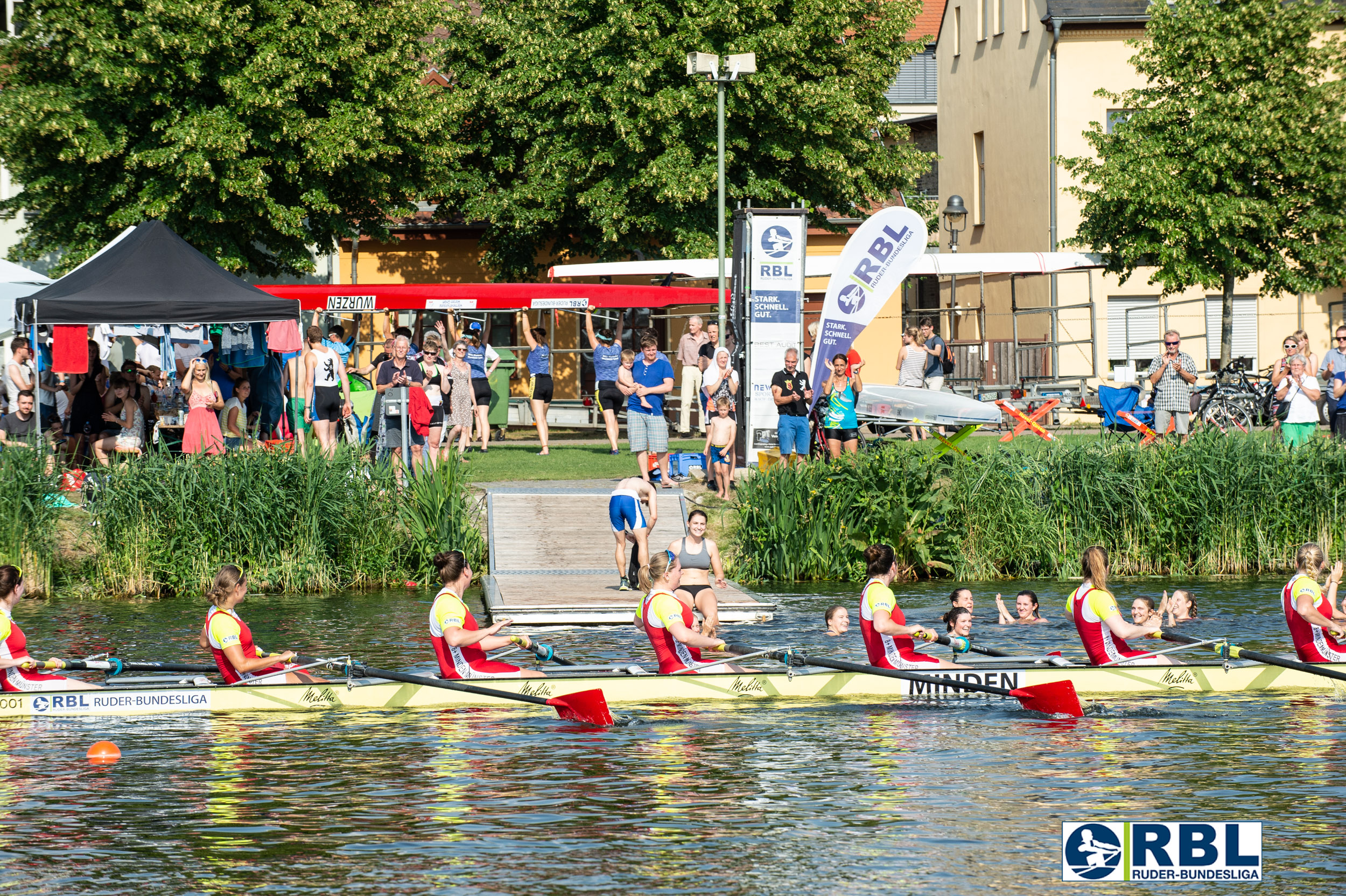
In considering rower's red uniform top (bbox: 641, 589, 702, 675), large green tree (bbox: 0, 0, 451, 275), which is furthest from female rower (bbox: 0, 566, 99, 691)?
large green tree (bbox: 0, 0, 451, 275)

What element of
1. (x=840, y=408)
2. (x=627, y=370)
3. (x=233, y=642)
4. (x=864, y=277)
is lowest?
(x=233, y=642)

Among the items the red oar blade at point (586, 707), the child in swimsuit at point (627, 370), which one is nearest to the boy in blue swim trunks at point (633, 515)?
the child in swimsuit at point (627, 370)

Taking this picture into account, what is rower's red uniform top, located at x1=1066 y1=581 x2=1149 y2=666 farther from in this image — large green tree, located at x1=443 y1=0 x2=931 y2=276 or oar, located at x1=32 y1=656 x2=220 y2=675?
large green tree, located at x1=443 y1=0 x2=931 y2=276

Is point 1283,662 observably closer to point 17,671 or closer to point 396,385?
point 17,671

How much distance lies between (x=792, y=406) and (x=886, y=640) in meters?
7.47

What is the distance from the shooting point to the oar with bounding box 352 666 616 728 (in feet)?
40.2

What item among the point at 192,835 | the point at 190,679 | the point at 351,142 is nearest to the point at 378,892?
the point at 192,835

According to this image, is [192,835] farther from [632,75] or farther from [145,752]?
[632,75]

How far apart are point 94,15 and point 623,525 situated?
16.8 metres

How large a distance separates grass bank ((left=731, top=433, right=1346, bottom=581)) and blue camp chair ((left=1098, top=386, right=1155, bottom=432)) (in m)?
5.54

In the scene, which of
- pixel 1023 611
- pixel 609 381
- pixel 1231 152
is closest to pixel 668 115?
pixel 609 381

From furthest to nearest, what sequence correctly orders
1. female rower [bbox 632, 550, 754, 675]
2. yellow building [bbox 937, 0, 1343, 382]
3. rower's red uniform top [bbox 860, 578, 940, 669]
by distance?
yellow building [bbox 937, 0, 1343, 382] → rower's red uniform top [bbox 860, 578, 940, 669] → female rower [bbox 632, 550, 754, 675]

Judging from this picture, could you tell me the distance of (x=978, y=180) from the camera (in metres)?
43.7

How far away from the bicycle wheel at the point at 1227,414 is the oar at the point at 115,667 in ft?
52.9
